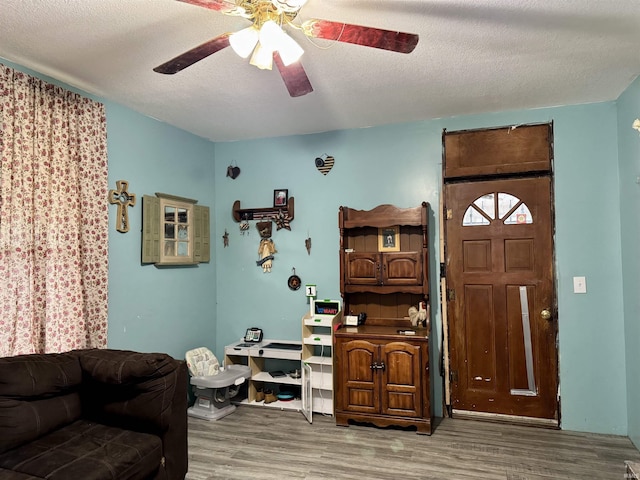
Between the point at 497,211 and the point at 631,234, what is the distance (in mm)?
939

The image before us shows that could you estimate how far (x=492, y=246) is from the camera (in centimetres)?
356

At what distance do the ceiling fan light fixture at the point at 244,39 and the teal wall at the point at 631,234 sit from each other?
2689mm

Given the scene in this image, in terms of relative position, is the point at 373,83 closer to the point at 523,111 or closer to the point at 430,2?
the point at 430,2

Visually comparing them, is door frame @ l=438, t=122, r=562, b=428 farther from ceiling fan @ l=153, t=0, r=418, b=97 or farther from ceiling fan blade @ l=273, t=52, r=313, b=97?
ceiling fan @ l=153, t=0, r=418, b=97

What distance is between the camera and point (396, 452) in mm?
3012

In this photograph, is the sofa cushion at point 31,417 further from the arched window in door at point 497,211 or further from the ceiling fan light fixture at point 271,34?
the arched window in door at point 497,211

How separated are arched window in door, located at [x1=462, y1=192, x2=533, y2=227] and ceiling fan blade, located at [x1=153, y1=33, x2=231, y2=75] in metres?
2.55

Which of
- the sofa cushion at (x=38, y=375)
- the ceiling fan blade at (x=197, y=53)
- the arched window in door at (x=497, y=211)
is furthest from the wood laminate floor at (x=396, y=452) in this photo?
the ceiling fan blade at (x=197, y=53)

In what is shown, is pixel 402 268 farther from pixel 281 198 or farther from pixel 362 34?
pixel 362 34

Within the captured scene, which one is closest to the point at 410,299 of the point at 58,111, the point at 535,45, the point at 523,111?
the point at 523,111

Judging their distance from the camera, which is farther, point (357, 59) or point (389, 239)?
point (389, 239)

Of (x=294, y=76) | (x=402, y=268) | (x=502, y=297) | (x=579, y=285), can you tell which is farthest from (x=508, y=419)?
(x=294, y=76)

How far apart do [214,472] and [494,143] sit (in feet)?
10.9

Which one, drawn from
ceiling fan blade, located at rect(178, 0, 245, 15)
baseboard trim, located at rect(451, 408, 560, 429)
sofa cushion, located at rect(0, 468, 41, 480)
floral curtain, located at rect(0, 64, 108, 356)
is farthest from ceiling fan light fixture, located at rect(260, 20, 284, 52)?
baseboard trim, located at rect(451, 408, 560, 429)
